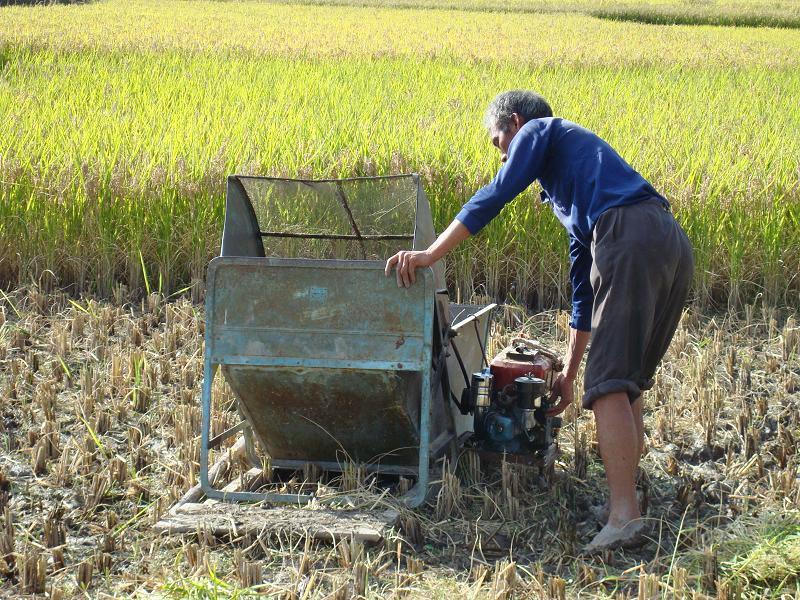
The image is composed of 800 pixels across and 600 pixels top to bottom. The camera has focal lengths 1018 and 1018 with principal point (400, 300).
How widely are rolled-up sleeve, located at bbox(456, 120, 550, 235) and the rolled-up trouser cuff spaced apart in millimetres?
584

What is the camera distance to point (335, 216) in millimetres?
3789

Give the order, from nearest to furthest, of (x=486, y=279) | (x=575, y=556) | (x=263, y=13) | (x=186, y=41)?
(x=575, y=556) → (x=486, y=279) → (x=186, y=41) → (x=263, y=13)

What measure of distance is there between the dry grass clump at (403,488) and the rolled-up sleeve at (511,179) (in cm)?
85

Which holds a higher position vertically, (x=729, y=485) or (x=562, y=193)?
(x=562, y=193)

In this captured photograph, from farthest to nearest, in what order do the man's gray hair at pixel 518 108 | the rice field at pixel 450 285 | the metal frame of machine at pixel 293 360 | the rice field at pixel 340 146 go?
the rice field at pixel 340 146 → the man's gray hair at pixel 518 108 → the metal frame of machine at pixel 293 360 → the rice field at pixel 450 285

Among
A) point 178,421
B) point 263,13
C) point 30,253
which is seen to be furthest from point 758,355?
point 263,13

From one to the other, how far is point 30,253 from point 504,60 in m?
7.95

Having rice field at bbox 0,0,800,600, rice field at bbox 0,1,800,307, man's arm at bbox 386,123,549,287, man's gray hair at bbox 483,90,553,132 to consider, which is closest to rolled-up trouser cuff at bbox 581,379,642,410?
rice field at bbox 0,0,800,600

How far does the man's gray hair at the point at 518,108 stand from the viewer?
10.5ft

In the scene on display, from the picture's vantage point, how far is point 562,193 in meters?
3.20

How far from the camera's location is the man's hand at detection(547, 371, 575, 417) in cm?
347

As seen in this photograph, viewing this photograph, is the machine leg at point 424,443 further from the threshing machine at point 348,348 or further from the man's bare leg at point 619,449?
the man's bare leg at point 619,449

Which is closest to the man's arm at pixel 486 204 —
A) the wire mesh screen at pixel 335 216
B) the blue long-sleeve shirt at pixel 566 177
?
the blue long-sleeve shirt at pixel 566 177

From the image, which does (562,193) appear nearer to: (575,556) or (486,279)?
(575,556)
